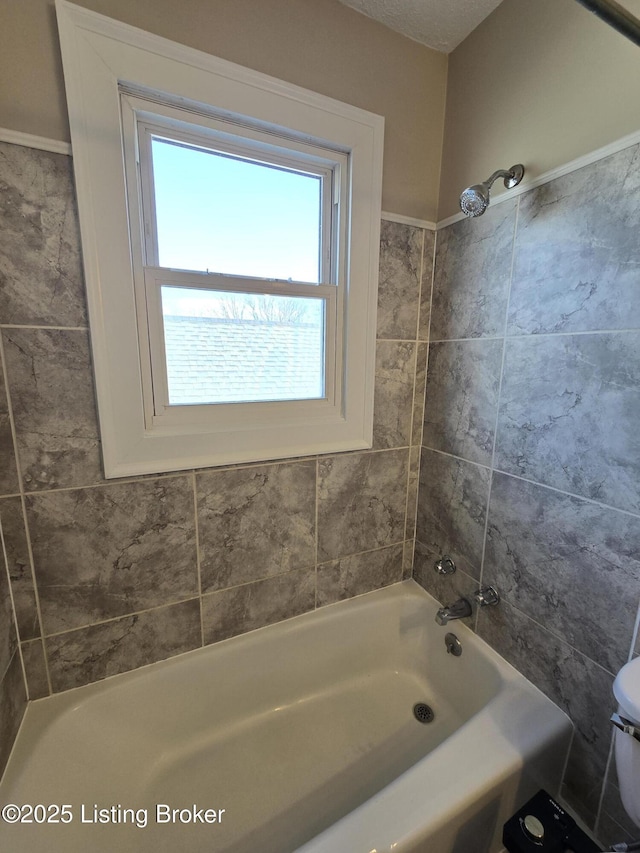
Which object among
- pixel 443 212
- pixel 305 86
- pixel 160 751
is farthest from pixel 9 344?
pixel 443 212

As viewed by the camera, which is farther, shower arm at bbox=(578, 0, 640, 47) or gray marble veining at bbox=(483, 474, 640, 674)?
gray marble veining at bbox=(483, 474, 640, 674)

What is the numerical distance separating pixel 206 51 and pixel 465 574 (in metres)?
1.84

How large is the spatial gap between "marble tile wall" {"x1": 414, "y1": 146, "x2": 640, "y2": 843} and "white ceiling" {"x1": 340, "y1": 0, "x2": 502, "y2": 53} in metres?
0.59

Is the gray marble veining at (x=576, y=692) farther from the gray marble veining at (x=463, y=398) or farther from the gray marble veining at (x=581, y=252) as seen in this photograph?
the gray marble veining at (x=581, y=252)

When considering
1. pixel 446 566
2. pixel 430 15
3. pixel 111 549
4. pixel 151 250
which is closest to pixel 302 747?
pixel 446 566

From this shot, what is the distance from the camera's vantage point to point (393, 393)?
1.40m

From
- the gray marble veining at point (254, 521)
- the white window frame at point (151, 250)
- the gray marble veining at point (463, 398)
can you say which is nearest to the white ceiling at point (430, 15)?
the white window frame at point (151, 250)

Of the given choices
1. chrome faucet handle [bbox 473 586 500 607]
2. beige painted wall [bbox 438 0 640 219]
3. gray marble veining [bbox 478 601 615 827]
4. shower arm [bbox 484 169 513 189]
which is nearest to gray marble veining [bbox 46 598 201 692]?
chrome faucet handle [bbox 473 586 500 607]

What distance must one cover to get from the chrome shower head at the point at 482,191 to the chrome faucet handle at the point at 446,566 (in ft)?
3.97

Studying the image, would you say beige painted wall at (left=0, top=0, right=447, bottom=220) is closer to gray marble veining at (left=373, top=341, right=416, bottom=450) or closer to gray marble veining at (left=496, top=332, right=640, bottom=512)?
gray marble veining at (left=373, top=341, right=416, bottom=450)

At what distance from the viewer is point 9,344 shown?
2.90 ft

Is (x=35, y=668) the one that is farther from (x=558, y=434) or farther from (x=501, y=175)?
(x=501, y=175)

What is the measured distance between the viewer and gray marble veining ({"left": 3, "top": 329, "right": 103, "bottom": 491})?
90 cm

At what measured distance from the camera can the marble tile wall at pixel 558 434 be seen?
2.78 feet
